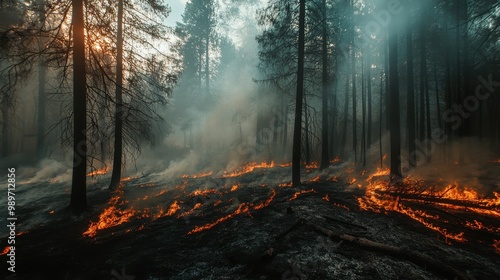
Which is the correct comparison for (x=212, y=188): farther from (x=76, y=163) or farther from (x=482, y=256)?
(x=482, y=256)

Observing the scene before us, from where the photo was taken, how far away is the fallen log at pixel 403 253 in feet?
13.2

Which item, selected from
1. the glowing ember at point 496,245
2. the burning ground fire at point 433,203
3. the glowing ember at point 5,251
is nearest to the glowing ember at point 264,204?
the burning ground fire at point 433,203

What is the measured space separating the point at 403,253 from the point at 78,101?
33.5 feet

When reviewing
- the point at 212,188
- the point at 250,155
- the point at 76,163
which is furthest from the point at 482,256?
the point at 250,155

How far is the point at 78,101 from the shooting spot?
7953 millimetres

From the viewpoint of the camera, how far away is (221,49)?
32531 millimetres

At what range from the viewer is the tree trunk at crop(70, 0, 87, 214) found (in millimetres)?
7723

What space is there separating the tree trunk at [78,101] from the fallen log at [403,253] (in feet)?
26.5

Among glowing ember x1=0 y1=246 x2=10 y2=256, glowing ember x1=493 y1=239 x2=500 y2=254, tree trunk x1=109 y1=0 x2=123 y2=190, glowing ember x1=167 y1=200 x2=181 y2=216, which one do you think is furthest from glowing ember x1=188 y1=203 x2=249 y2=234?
tree trunk x1=109 y1=0 x2=123 y2=190

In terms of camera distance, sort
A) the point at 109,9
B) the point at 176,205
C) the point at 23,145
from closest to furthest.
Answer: the point at 109,9
the point at 176,205
the point at 23,145

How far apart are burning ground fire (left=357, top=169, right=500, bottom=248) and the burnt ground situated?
312mm

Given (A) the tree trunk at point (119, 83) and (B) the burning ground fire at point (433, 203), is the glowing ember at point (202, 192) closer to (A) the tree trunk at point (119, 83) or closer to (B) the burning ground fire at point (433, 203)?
(A) the tree trunk at point (119, 83)

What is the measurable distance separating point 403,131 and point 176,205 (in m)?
31.2

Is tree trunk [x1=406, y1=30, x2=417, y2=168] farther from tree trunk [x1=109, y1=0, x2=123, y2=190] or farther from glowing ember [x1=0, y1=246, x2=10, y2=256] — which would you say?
glowing ember [x1=0, y1=246, x2=10, y2=256]
